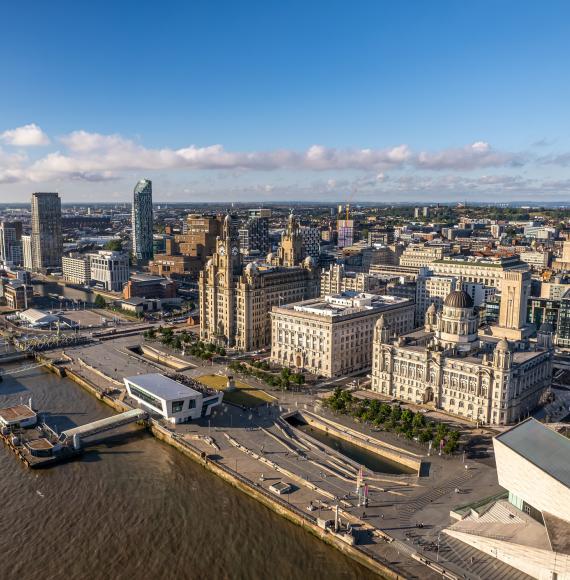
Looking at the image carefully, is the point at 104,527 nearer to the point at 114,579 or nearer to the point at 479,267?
the point at 114,579

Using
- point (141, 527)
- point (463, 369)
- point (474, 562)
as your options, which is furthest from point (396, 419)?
point (141, 527)

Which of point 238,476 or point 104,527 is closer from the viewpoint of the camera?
point 104,527

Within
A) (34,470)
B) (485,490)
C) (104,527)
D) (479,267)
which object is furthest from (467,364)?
(479,267)

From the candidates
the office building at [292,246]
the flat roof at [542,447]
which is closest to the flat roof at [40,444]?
the flat roof at [542,447]

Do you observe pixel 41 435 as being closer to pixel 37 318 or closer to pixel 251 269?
pixel 251 269

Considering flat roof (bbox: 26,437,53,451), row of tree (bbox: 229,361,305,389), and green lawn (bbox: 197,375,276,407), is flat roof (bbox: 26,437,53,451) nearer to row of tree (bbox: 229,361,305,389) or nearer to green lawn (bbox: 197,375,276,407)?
green lawn (bbox: 197,375,276,407)

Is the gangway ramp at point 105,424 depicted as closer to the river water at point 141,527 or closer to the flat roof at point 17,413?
the river water at point 141,527
